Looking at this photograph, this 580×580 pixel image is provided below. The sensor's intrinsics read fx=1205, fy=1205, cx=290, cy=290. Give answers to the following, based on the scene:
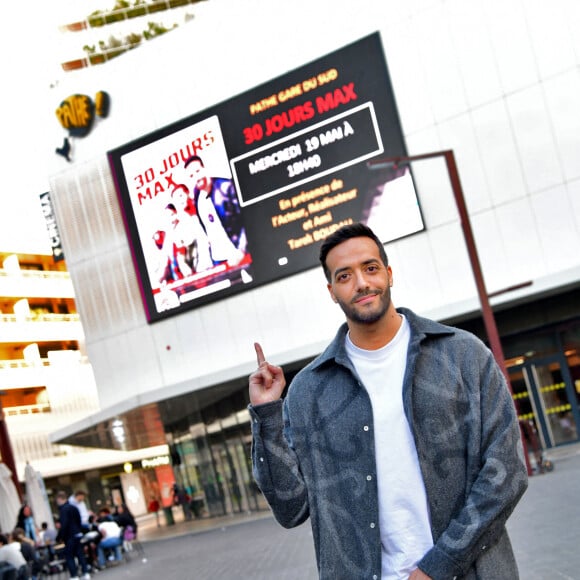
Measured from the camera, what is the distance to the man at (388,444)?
3209mm

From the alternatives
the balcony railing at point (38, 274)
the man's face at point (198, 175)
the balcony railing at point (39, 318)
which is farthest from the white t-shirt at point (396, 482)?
the balcony railing at point (38, 274)

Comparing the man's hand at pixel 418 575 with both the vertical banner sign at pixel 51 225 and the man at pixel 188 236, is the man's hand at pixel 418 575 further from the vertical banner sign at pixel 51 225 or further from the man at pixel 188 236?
the vertical banner sign at pixel 51 225

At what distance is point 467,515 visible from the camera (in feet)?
10.4

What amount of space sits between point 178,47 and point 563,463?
18.8 meters

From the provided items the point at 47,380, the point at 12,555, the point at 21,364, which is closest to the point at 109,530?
the point at 12,555

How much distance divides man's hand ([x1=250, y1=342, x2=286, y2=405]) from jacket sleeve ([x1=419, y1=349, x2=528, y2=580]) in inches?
22.1

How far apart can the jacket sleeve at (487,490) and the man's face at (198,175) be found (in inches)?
1262

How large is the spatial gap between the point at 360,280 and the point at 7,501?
27.1 m

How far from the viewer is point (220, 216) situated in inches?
1367

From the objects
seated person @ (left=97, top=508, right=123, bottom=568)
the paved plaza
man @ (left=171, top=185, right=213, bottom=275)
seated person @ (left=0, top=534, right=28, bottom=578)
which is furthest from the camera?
man @ (left=171, top=185, right=213, bottom=275)

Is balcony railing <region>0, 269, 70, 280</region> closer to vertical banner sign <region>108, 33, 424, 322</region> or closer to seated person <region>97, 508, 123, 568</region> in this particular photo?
vertical banner sign <region>108, 33, 424, 322</region>

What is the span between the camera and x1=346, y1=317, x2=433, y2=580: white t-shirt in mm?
3215

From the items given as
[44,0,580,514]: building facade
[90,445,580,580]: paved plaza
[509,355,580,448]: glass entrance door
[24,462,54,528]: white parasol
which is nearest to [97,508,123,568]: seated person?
[90,445,580,580]: paved plaza

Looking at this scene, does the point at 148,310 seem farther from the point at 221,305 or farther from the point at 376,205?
the point at 376,205
